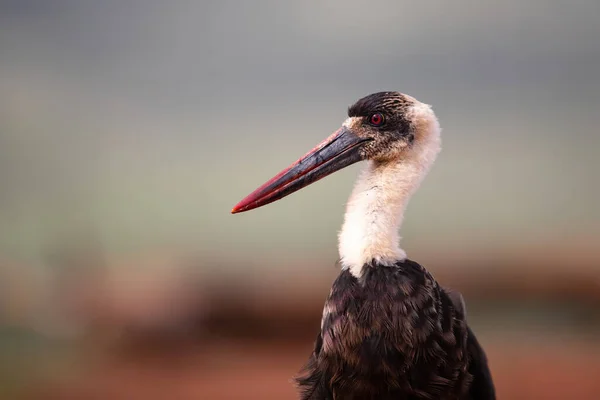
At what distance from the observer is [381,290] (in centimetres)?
160

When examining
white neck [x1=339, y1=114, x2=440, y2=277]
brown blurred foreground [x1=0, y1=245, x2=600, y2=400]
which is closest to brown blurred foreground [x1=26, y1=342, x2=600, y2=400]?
brown blurred foreground [x1=0, y1=245, x2=600, y2=400]

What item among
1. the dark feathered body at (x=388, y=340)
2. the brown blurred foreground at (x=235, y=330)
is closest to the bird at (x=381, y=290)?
the dark feathered body at (x=388, y=340)

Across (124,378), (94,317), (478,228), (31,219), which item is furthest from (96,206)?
(478,228)

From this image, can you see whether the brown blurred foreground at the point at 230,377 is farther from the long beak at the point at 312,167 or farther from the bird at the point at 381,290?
the long beak at the point at 312,167

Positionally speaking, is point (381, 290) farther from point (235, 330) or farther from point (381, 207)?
point (235, 330)

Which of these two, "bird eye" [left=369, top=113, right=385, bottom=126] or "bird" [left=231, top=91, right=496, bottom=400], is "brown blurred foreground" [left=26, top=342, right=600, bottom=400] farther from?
"bird eye" [left=369, top=113, right=385, bottom=126]

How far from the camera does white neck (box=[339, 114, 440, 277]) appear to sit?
1628mm

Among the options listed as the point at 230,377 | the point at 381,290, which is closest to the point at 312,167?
the point at 381,290

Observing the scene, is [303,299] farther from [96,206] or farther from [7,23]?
[7,23]

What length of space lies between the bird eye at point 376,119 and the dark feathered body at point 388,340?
393mm

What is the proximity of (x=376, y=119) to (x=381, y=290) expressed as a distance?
48 cm

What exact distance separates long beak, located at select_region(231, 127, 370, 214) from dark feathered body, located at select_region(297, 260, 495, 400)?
30 cm

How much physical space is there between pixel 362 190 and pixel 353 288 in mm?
278

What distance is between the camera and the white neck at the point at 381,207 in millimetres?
1628
